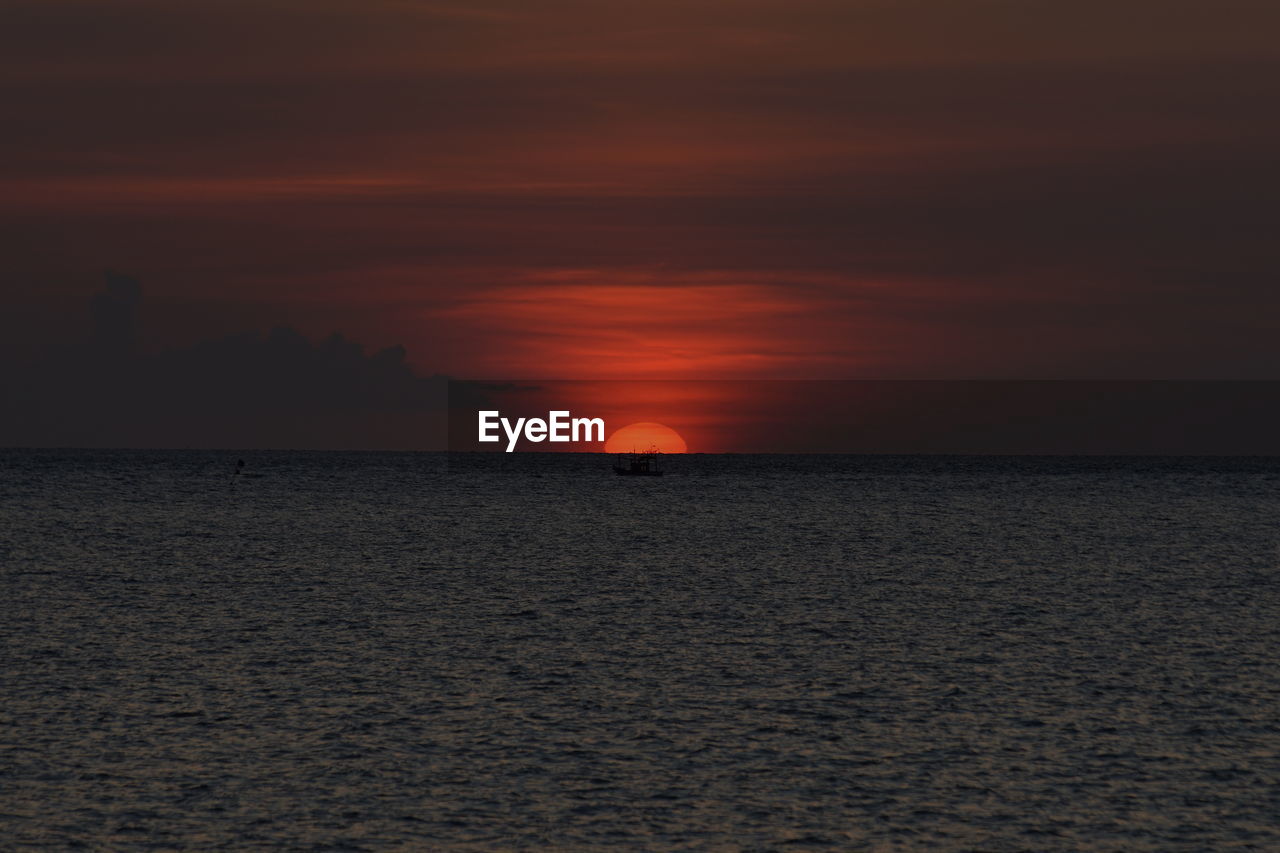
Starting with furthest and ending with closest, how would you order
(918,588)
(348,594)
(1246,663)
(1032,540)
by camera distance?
(1032,540), (918,588), (348,594), (1246,663)

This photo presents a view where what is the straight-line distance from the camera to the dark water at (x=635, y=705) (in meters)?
32.1

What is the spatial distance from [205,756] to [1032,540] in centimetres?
10302

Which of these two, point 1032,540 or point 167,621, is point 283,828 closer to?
point 167,621

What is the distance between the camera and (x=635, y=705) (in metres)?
45.0

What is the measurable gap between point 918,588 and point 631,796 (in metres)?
52.8

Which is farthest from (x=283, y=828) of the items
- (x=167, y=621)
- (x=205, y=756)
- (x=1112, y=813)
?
(x=167, y=621)

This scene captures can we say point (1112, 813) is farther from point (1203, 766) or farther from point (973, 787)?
point (1203, 766)

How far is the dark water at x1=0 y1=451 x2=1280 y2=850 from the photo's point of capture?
32.1 m

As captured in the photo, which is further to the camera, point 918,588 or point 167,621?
point 918,588

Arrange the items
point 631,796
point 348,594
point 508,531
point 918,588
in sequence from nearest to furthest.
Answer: point 631,796, point 348,594, point 918,588, point 508,531

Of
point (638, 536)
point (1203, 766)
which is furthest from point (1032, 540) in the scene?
point (1203, 766)

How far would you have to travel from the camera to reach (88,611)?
226ft

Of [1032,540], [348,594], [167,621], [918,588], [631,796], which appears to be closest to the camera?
[631,796]

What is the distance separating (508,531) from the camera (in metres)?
137
